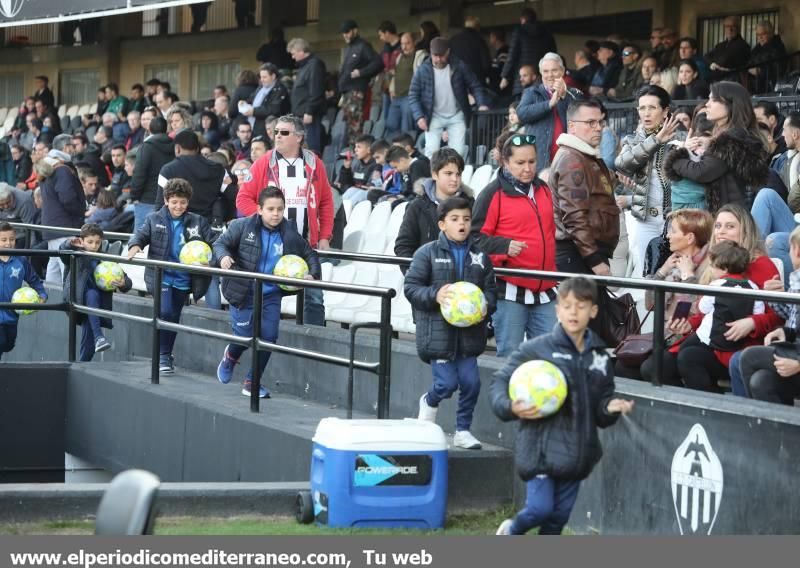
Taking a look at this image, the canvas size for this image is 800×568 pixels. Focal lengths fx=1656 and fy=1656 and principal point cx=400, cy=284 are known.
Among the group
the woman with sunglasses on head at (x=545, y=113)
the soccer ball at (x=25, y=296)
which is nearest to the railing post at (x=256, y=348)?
the woman with sunglasses on head at (x=545, y=113)

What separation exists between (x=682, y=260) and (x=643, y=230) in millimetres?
1843

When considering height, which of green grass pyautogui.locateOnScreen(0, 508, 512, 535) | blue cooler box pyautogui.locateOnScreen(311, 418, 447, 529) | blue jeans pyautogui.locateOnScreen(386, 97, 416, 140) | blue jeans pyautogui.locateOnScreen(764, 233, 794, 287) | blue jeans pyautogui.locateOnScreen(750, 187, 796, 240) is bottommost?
green grass pyautogui.locateOnScreen(0, 508, 512, 535)

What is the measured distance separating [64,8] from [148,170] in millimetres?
6516

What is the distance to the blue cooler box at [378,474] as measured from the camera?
861 centimetres

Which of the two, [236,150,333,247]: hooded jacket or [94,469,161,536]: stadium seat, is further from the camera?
[236,150,333,247]: hooded jacket

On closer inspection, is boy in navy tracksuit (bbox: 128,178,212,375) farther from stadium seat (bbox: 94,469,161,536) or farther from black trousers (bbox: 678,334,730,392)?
stadium seat (bbox: 94,469,161,536)

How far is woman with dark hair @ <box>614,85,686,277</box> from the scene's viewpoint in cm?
1057

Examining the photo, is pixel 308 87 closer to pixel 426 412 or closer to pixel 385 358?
pixel 385 358

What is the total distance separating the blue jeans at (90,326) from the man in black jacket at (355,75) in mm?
7891

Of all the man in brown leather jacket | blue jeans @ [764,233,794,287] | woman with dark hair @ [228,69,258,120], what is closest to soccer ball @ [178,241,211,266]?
the man in brown leather jacket

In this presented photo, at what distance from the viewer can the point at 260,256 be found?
37.1ft

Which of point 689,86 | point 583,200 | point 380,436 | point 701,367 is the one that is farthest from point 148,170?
point 701,367

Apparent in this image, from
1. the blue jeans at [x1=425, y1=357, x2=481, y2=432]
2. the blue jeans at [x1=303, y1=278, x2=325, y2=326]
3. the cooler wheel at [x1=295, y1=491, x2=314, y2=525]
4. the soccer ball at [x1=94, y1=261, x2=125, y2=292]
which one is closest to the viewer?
the cooler wheel at [x1=295, y1=491, x2=314, y2=525]

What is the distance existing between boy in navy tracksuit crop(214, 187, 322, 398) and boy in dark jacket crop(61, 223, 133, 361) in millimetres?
2711
